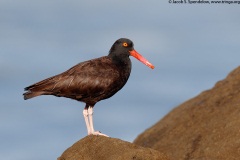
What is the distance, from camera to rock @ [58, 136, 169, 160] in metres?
17.3

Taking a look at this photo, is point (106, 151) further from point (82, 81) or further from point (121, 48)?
point (121, 48)

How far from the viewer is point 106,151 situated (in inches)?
701

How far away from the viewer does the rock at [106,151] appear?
17.3 metres

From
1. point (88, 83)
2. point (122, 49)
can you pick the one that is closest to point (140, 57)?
point (122, 49)

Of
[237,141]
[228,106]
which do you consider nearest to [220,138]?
[237,141]

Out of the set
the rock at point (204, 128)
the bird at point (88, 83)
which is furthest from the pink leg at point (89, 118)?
the rock at point (204, 128)

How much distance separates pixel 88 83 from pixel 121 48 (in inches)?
Answer: 75.0

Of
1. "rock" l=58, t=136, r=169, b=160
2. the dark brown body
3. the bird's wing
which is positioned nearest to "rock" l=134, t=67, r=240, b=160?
the dark brown body

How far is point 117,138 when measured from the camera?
59.4 ft

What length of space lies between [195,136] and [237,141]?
3804mm

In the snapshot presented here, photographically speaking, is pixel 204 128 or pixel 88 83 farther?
pixel 204 128

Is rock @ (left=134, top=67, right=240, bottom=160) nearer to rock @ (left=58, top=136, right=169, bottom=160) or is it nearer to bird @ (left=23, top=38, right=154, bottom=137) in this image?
bird @ (left=23, top=38, right=154, bottom=137)

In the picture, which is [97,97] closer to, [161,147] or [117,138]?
[117,138]

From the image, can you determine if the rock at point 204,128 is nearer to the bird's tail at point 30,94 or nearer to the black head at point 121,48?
the black head at point 121,48
